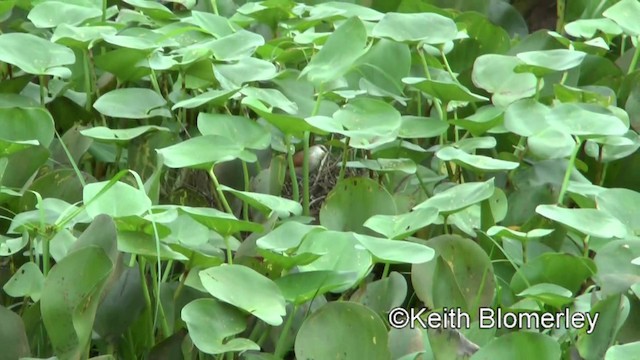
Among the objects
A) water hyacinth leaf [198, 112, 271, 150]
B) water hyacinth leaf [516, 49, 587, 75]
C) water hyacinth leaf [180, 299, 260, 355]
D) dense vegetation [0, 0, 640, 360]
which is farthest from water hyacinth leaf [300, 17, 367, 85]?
water hyacinth leaf [180, 299, 260, 355]

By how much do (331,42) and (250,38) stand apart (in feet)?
0.45

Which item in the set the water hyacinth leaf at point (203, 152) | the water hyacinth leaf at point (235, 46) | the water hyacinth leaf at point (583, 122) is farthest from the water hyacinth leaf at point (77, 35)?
the water hyacinth leaf at point (583, 122)

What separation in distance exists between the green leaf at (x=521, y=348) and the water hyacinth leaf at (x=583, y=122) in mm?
367

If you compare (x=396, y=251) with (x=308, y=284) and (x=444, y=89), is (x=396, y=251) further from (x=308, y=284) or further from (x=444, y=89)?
(x=444, y=89)

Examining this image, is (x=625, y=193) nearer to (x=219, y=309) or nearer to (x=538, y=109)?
(x=538, y=109)

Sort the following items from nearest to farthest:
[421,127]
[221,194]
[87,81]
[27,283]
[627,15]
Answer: [27,283]
[221,194]
[421,127]
[87,81]
[627,15]

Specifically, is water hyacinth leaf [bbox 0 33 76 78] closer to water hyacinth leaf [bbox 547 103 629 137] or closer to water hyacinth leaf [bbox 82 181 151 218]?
water hyacinth leaf [bbox 82 181 151 218]

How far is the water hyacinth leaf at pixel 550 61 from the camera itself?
1399 mm

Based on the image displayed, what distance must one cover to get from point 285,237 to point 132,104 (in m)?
0.43

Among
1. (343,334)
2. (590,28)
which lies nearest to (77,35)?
(343,334)

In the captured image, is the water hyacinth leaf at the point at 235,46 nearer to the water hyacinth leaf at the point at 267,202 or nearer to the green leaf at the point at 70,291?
the water hyacinth leaf at the point at 267,202

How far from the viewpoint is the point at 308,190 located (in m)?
1.35

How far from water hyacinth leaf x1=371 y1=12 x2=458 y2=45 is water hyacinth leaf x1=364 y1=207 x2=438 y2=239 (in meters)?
0.38

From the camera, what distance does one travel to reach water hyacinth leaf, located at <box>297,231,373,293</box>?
108 cm
